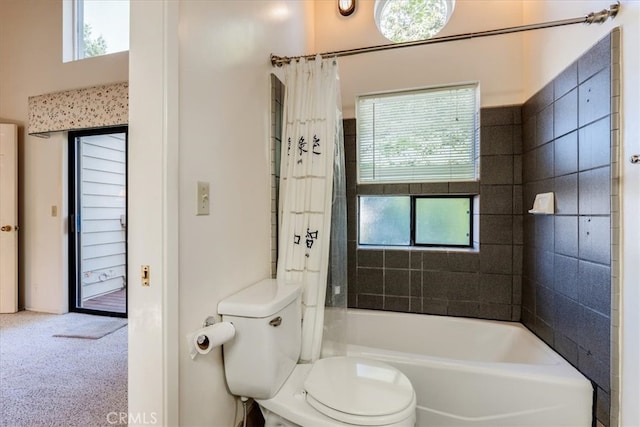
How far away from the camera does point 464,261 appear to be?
7.04ft

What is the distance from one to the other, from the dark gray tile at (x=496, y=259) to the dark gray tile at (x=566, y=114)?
80cm

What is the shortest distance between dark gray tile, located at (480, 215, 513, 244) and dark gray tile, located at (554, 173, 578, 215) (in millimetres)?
458

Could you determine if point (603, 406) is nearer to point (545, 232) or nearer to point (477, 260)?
point (545, 232)

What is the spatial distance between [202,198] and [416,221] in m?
1.69

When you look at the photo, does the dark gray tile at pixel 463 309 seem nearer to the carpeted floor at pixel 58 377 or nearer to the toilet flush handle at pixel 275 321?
the toilet flush handle at pixel 275 321

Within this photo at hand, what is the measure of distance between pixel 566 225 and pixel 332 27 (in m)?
2.12

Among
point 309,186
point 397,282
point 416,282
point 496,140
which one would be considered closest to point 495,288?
point 416,282

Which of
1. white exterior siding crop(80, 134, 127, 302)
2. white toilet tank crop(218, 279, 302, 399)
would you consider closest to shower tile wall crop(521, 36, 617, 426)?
white toilet tank crop(218, 279, 302, 399)

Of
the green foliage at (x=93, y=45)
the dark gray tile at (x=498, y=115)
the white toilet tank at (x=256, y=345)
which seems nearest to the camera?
the white toilet tank at (x=256, y=345)

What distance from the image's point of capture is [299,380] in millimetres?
1369

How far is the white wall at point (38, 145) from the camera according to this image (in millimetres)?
2871

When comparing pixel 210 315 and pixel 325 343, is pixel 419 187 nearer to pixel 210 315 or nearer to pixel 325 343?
pixel 325 343

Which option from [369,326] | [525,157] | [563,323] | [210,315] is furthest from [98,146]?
[563,323]

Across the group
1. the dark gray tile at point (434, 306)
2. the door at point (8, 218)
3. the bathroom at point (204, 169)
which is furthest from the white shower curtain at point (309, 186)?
the door at point (8, 218)
